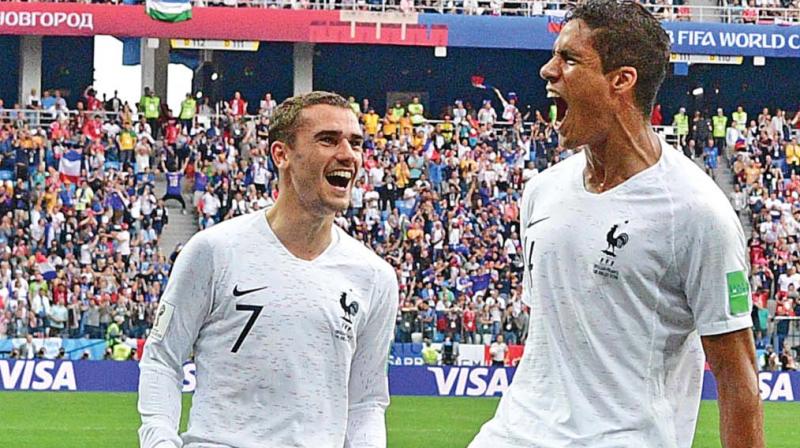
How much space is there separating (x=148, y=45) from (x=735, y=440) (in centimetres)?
3889

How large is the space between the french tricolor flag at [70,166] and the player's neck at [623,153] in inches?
1218

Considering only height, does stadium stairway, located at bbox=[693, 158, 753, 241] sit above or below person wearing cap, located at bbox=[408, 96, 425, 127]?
below

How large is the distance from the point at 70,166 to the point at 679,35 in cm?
1671

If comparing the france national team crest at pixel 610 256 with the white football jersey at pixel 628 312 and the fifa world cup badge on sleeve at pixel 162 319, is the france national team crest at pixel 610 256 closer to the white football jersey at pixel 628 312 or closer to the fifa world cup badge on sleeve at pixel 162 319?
the white football jersey at pixel 628 312

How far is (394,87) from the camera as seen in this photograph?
45.6 m

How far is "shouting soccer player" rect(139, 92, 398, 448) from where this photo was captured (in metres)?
5.85

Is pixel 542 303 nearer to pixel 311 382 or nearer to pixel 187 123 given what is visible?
pixel 311 382

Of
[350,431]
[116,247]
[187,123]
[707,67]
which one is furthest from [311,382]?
[707,67]

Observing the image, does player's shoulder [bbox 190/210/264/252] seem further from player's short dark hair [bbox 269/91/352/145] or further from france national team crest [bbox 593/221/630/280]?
france national team crest [bbox 593/221/630/280]

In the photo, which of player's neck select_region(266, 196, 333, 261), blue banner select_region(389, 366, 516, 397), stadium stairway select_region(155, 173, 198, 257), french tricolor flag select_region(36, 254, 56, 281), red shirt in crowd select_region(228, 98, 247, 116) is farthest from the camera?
red shirt in crowd select_region(228, 98, 247, 116)

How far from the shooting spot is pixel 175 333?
5883 mm

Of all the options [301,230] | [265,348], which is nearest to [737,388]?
[265,348]

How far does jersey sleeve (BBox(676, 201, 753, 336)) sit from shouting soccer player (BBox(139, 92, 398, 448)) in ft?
5.80

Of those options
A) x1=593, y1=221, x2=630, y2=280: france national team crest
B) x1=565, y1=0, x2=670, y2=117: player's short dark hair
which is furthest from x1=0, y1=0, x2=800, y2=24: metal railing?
x1=593, y1=221, x2=630, y2=280: france national team crest
